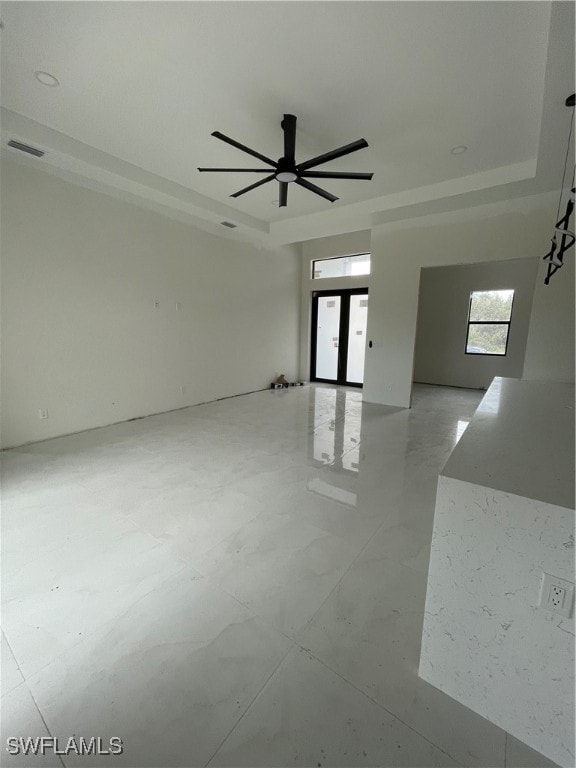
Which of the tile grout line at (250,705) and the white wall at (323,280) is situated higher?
the white wall at (323,280)

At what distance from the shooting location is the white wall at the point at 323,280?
256 inches

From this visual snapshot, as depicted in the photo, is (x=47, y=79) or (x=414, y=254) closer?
(x=47, y=79)

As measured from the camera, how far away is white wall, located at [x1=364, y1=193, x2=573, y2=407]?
13.4 ft

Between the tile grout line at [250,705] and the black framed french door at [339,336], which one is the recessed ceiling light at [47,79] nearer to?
the tile grout line at [250,705]

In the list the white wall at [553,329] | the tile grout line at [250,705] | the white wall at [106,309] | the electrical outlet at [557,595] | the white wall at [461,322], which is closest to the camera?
the electrical outlet at [557,595]

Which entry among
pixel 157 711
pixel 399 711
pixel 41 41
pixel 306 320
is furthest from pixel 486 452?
pixel 306 320

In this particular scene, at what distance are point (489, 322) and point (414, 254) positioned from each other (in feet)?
9.92

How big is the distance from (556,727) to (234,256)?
6.05m

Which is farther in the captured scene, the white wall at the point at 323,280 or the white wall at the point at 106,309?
the white wall at the point at 323,280

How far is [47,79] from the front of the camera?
2328 mm

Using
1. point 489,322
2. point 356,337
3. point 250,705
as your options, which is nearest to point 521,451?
point 250,705

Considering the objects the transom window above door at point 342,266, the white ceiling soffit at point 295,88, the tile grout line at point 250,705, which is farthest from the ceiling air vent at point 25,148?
the transom window above door at point 342,266

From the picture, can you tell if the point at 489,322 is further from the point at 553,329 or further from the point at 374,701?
the point at 374,701

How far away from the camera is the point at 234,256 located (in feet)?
18.6
